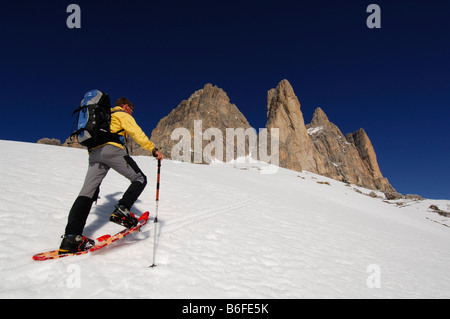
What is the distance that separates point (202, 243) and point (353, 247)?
4.89 metres

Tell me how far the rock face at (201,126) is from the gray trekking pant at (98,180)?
56.9 metres

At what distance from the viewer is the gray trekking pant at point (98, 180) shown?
A: 3.47 meters

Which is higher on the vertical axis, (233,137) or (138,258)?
(233,137)

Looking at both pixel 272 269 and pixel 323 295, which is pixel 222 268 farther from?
pixel 323 295

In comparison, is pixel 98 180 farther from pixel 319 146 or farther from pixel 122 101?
pixel 319 146

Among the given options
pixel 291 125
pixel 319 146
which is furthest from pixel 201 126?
pixel 319 146

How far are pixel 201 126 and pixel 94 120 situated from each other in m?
84.5

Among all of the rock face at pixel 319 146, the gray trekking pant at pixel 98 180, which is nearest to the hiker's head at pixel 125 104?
the gray trekking pant at pixel 98 180

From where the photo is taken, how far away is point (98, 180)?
3.91 m

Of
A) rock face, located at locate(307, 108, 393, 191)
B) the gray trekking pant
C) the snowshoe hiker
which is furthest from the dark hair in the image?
rock face, located at locate(307, 108, 393, 191)

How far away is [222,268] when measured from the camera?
3785 mm

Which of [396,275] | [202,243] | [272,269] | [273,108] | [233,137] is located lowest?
[396,275]
